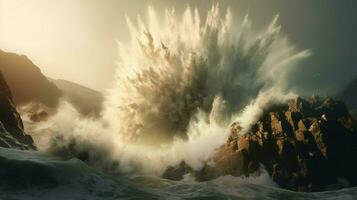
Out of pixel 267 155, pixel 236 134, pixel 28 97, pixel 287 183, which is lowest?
pixel 287 183

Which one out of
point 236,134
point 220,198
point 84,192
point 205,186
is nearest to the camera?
point 84,192

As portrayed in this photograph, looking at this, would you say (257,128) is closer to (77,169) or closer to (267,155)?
(267,155)

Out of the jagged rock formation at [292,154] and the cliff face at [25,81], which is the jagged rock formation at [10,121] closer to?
the jagged rock formation at [292,154]

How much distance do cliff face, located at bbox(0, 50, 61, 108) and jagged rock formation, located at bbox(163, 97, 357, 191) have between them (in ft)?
326

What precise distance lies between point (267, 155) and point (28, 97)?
109 meters

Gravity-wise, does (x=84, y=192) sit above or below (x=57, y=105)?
below

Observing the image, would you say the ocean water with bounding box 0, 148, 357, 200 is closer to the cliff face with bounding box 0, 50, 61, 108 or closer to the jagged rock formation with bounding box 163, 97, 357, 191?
the jagged rock formation with bounding box 163, 97, 357, 191

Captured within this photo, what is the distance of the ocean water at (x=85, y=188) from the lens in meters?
35.4

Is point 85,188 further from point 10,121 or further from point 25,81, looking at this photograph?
point 25,81

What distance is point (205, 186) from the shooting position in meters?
47.9

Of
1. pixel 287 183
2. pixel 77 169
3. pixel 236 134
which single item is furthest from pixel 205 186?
pixel 236 134

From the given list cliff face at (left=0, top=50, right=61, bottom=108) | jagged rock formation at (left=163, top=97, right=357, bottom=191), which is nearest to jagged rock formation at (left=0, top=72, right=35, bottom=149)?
jagged rock formation at (left=163, top=97, right=357, bottom=191)

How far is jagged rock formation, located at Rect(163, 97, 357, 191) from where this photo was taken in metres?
70.4

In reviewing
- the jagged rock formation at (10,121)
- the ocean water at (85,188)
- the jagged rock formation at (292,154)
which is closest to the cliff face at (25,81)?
the jagged rock formation at (10,121)
